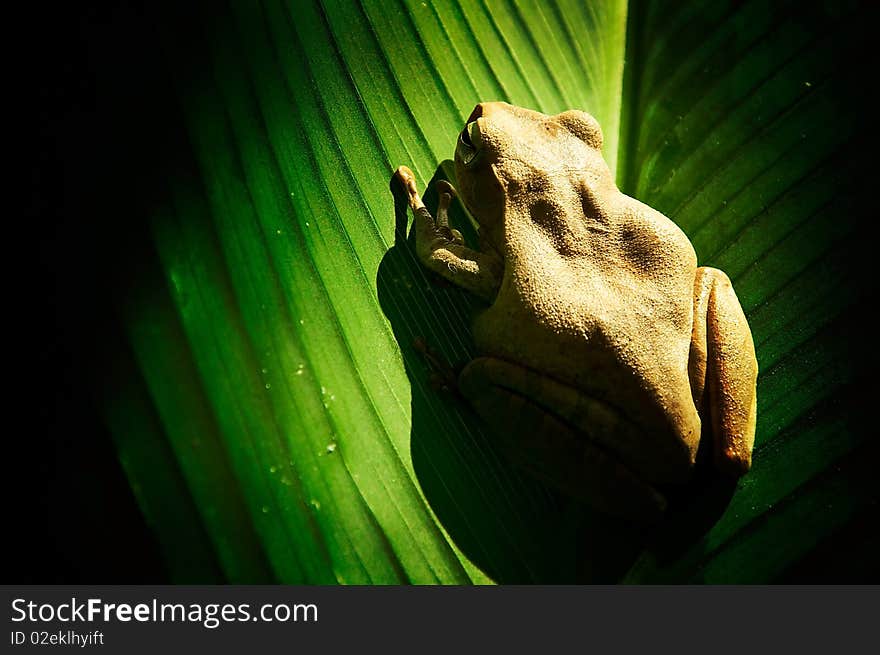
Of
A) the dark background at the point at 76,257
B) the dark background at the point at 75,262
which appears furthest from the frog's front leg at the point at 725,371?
the dark background at the point at 75,262

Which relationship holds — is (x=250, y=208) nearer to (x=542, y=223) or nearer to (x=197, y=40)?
(x=197, y=40)

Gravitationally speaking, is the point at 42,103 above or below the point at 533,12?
below

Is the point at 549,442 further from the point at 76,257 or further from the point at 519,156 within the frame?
the point at 76,257

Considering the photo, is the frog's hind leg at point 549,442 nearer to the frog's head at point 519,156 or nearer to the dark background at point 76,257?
the frog's head at point 519,156

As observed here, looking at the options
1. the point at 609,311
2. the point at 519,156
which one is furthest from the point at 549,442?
the point at 519,156

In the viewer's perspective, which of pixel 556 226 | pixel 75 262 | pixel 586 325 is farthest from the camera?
pixel 556 226

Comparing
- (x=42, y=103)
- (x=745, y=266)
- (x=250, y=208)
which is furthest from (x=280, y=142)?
(x=745, y=266)
